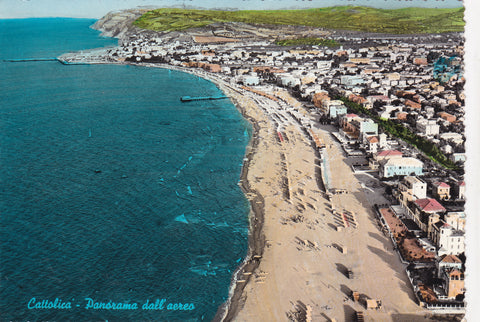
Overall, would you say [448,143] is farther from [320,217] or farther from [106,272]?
[106,272]

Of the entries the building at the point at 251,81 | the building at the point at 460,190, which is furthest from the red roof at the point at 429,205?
the building at the point at 251,81

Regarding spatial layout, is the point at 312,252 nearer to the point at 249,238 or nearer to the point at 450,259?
the point at 249,238

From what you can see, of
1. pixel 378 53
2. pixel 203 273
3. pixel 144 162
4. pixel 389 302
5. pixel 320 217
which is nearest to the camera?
pixel 389 302

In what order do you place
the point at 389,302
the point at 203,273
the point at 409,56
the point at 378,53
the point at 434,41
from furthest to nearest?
the point at 434,41 → the point at 378,53 → the point at 409,56 → the point at 203,273 → the point at 389,302

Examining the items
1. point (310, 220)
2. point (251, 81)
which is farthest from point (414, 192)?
point (251, 81)

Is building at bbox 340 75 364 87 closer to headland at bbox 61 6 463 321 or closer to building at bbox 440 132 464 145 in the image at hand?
headland at bbox 61 6 463 321

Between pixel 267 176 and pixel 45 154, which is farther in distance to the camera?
pixel 45 154

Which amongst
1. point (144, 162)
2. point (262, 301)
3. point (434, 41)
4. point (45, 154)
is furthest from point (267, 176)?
point (434, 41)
